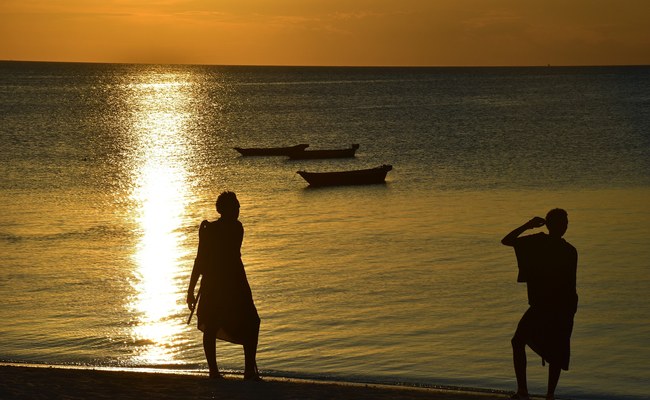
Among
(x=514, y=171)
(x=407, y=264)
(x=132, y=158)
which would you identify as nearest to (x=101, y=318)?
(x=407, y=264)

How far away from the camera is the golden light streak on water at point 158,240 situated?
610 inches

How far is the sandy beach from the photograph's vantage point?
376 inches

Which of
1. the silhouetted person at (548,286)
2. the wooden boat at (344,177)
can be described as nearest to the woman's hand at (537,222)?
the silhouetted person at (548,286)

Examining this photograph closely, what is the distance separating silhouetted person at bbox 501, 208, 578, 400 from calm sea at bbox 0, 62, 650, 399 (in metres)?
3.49

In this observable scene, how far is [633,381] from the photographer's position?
13.0 meters

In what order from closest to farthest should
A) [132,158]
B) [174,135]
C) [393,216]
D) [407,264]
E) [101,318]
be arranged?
[101,318]
[407,264]
[393,216]
[132,158]
[174,135]

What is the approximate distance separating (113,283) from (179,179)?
85.6 feet

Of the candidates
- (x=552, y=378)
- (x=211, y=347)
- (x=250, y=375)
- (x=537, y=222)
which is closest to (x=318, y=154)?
(x=250, y=375)

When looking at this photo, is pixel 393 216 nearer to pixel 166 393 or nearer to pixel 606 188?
pixel 606 188

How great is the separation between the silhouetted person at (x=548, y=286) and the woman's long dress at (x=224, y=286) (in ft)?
7.94

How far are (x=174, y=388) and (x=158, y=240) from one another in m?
16.6

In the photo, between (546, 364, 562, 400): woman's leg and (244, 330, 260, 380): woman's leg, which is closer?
(546, 364, 562, 400): woman's leg

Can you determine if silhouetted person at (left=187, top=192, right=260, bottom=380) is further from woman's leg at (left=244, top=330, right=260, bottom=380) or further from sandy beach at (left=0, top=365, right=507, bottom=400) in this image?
sandy beach at (left=0, top=365, right=507, bottom=400)

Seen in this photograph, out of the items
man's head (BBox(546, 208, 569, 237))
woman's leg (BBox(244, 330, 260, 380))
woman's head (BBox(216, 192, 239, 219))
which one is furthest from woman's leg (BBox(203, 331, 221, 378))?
man's head (BBox(546, 208, 569, 237))
